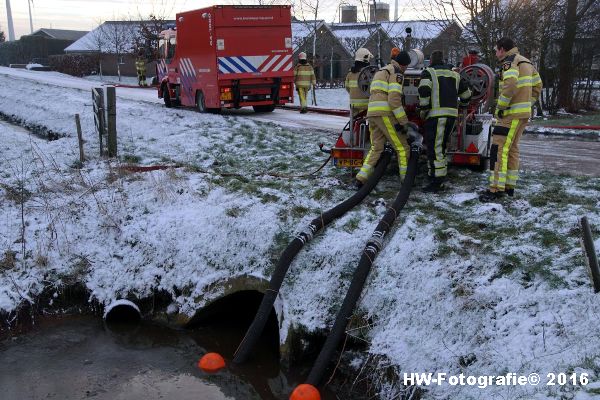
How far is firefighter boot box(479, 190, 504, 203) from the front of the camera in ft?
20.6

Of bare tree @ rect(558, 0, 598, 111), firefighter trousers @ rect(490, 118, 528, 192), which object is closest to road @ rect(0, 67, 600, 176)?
firefighter trousers @ rect(490, 118, 528, 192)

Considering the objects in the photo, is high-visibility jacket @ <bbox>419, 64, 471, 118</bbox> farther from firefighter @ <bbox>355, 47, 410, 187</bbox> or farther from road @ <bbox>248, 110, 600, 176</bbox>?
road @ <bbox>248, 110, 600, 176</bbox>

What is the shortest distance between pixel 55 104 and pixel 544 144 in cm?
1479

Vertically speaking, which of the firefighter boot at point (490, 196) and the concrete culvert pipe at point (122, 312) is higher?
the firefighter boot at point (490, 196)

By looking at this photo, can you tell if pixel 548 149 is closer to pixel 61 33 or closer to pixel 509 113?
pixel 509 113

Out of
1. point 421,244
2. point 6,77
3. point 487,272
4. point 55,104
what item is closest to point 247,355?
point 421,244

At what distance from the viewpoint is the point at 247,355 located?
5457 millimetres

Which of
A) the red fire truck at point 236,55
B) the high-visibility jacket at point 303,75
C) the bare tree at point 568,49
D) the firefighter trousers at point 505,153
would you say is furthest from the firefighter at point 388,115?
the bare tree at point 568,49

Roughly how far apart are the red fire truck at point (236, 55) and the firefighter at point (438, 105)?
27.0 feet

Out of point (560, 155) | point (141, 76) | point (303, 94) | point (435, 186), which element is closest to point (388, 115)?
point (435, 186)

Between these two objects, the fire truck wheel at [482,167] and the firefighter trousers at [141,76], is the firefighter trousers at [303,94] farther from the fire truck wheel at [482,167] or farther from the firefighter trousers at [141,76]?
the firefighter trousers at [141,76]

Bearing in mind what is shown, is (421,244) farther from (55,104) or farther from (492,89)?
(55,104)

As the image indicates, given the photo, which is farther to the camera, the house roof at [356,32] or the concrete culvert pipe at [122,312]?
the house roof at [356,32]

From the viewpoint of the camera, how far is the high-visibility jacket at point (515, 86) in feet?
19.9
